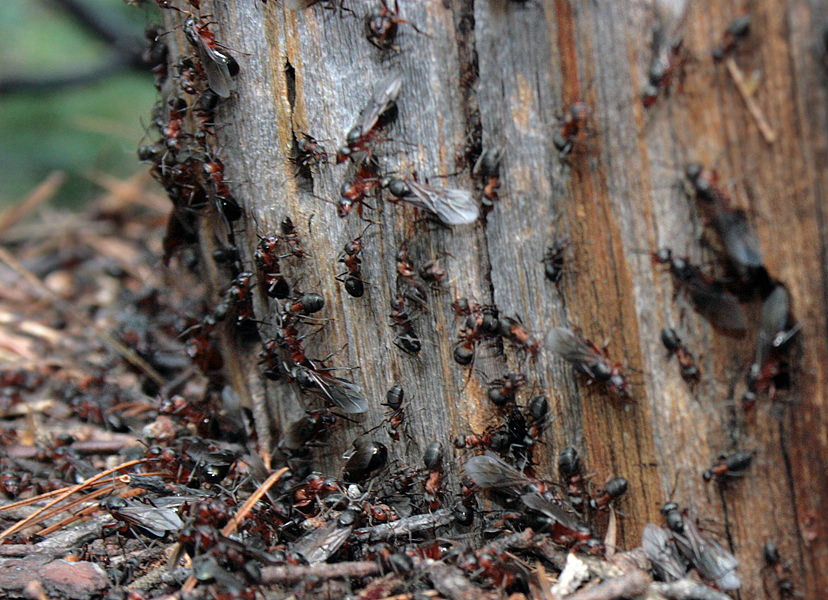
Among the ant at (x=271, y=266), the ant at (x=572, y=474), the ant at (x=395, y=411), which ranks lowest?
the ant at (x=572, y=474)

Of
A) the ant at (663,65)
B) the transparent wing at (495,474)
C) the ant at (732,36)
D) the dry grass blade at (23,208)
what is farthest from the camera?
the dry grass blade at (23,208)

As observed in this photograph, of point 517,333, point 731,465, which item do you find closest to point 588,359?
point 517,333

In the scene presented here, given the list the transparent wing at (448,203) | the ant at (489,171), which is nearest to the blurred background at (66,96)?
the transparent wing at (448,203)

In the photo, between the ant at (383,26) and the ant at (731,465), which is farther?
the ant at (383,26)

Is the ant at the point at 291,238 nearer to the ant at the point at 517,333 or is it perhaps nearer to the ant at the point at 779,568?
the ant at the point at 517,333

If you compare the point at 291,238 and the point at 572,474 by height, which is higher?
the point at 291,238

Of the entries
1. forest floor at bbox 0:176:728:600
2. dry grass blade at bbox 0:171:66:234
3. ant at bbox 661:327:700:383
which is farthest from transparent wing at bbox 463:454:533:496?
dry grass blade at bbox 0:171:66:234

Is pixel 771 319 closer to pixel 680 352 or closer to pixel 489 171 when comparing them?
pixel 680 352

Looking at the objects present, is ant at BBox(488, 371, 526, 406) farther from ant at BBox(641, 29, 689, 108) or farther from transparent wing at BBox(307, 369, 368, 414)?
ant at BBox(641, 29, 689, 108)
